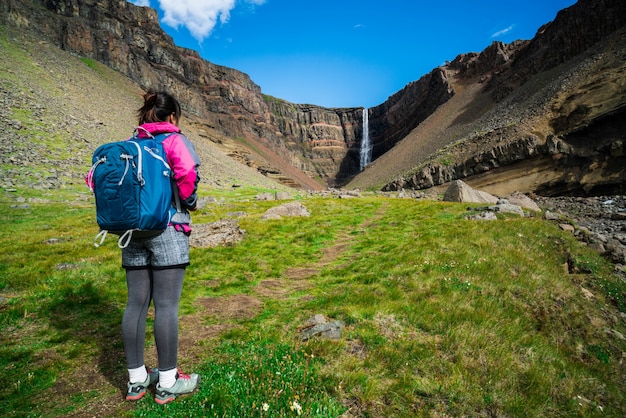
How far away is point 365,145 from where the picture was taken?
186 meters

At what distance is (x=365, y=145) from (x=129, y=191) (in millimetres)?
191111

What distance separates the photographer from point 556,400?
4254 mm

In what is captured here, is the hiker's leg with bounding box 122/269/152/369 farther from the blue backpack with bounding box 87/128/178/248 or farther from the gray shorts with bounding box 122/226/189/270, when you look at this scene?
the blue backpack with bounding box 87/128/178/248

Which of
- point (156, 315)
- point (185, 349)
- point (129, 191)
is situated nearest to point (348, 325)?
point (185, 349)

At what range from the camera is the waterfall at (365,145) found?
179600 millimetres

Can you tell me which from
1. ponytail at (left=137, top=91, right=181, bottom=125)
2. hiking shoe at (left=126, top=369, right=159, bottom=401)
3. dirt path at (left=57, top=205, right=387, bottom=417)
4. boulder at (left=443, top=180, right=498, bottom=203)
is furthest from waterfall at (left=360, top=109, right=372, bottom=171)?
hiking shoe at (left=126, top=369, right=159, bottom=401)

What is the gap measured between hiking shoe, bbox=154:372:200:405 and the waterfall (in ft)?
581

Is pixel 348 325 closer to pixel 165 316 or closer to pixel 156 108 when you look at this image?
pixel 165 316

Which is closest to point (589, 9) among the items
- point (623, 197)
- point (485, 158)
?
point (485, 158)

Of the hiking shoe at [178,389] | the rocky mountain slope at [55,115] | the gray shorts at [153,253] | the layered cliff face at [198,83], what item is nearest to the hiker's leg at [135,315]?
the gray shorts at [153,253]

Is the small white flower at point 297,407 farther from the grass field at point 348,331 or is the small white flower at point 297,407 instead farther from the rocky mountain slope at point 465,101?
the rocky mountain slope at point 465,101

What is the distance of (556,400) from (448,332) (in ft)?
5.31

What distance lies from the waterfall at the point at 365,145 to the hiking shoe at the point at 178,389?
177090 mm

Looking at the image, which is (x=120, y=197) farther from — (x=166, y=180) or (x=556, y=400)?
(x=556, y=400)
